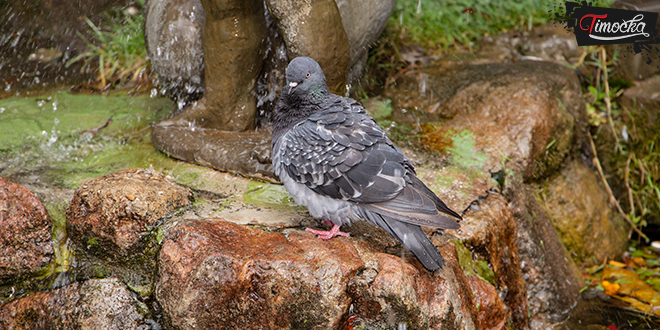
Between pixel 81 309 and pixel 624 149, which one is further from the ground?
pixel 81 309

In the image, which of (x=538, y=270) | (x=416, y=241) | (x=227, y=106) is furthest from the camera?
(x=227, y=106)

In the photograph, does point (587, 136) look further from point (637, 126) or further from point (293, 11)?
point (293, 11)

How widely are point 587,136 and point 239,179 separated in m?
3.12

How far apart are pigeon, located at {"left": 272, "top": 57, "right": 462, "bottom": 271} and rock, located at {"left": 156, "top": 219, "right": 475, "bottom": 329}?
17 cm

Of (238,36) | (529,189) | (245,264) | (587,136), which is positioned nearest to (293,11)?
(238,36)

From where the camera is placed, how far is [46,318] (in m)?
2.59

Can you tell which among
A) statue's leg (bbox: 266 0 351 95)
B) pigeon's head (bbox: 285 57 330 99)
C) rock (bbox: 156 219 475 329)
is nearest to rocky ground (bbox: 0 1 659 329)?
rock (bbox: 156 219 475 329)

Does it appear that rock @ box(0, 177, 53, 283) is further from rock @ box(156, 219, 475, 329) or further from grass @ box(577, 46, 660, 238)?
grass @ box(577, 46, 660, 238)

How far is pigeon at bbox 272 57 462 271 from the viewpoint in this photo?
2.38 meters

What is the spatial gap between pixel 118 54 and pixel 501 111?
3875 millimetres

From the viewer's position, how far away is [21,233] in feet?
8.80

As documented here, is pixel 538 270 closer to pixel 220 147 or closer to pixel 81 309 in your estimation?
pixel 220 147

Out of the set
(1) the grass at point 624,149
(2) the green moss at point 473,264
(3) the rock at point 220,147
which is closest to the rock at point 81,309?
(3) the rock at point 220,147

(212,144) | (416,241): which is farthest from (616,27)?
A: (212,144)
